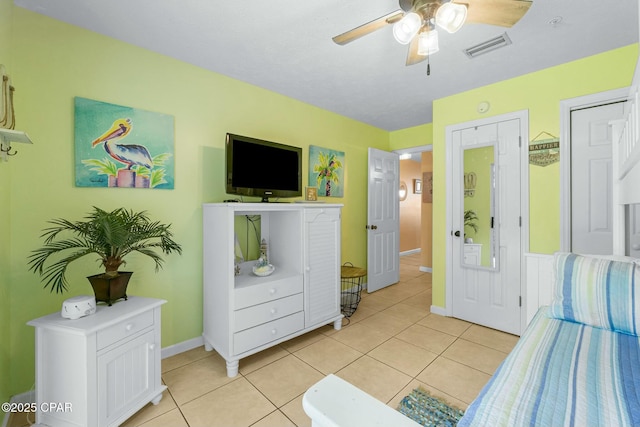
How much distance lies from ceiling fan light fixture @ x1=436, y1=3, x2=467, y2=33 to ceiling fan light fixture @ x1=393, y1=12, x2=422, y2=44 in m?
0.10

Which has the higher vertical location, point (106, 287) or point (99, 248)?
point (99, 248)

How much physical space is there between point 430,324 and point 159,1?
3471mm

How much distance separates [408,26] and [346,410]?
1.63 meters

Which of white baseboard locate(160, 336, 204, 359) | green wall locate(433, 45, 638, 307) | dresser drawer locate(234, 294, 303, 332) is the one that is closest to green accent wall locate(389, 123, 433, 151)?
green wall locate(433, 45, 638, 307)

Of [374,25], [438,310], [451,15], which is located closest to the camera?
[451,15]

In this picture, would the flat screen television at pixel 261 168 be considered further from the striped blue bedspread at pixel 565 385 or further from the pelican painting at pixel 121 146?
the striped blue bedspread at pixel 565 385

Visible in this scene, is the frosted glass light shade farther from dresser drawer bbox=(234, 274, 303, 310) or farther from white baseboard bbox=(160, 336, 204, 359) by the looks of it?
white baseboard bbox=(160, 336, 204, 359)

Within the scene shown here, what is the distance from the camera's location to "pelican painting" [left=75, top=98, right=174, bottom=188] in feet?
5.96

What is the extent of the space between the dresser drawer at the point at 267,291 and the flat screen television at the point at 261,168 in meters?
0.77

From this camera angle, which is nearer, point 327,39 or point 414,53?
point 414,53

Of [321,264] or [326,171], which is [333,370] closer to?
[321,264]

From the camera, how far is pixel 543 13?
1698 millimetres

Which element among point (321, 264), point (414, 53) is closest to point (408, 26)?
point (414, 53)

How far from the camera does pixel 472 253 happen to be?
2.84 meters
